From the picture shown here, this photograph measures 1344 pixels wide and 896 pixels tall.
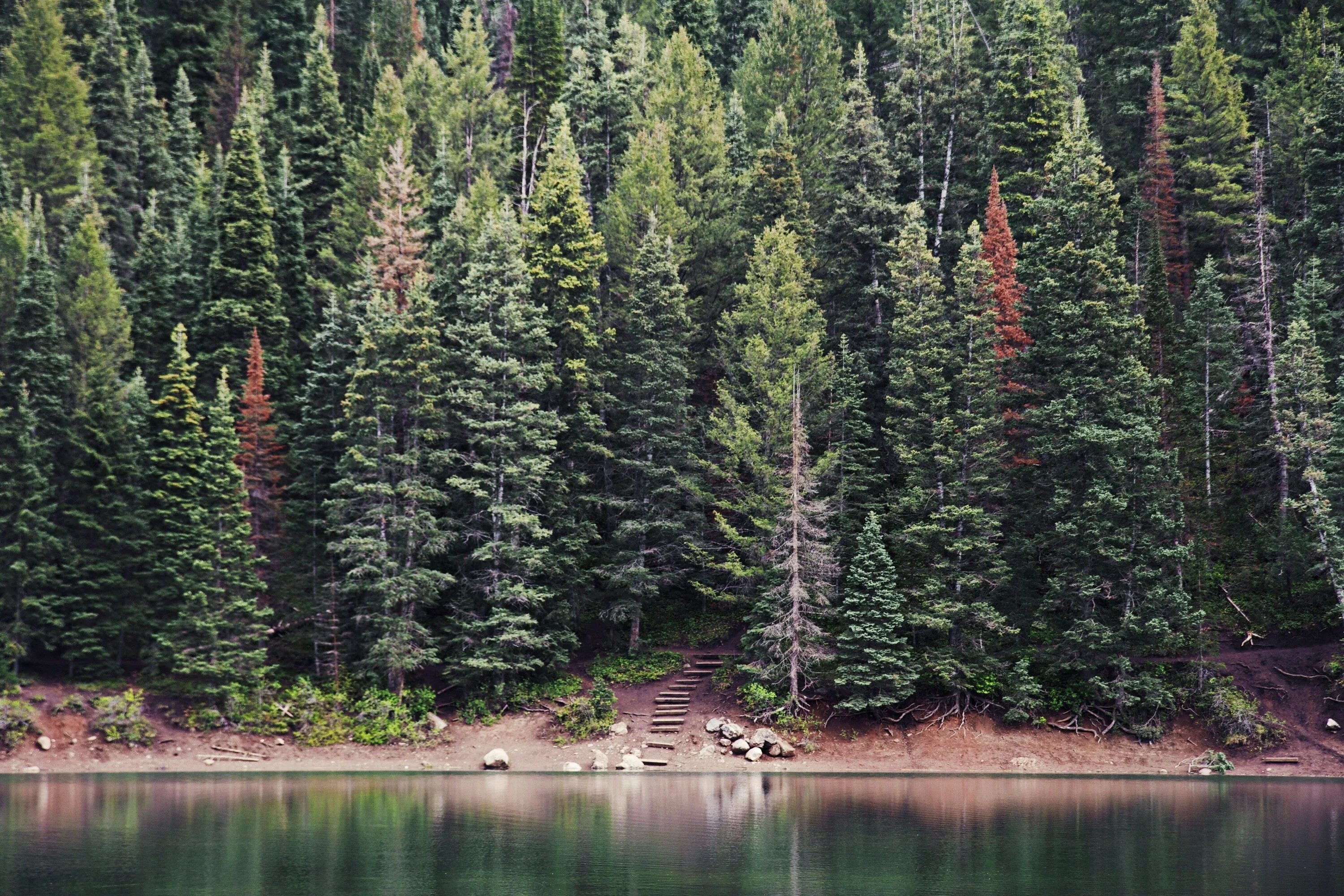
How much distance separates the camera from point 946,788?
41.2 m

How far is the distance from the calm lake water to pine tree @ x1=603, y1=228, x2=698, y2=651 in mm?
11953

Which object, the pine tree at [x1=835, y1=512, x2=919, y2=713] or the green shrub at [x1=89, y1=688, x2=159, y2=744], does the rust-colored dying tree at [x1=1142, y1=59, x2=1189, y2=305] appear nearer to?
the pine tree at [x1=835, y1=512, x2=919, y2=713]

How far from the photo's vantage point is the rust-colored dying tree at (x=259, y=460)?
54562 millimetres

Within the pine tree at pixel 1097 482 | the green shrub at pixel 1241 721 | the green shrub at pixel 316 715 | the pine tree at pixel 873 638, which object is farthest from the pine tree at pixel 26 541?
the green shrub at pixel 1241 721

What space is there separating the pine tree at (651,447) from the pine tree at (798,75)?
47.1 ft

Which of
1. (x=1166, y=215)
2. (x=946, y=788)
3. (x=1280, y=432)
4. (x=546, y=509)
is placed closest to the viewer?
(x=946, y=788)

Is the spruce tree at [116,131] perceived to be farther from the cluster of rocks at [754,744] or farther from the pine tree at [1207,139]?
the pine tree at [1207,139]

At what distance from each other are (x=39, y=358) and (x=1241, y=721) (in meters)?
50.3

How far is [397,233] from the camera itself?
199 ft

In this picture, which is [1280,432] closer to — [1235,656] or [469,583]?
[1235,656]

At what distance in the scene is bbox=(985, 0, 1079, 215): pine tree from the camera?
6269 cm

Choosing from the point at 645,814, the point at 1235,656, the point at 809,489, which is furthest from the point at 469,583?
the point at 1235,656

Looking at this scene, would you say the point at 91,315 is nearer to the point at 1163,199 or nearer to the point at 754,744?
the point at 754,744

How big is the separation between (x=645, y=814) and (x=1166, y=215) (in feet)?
145
